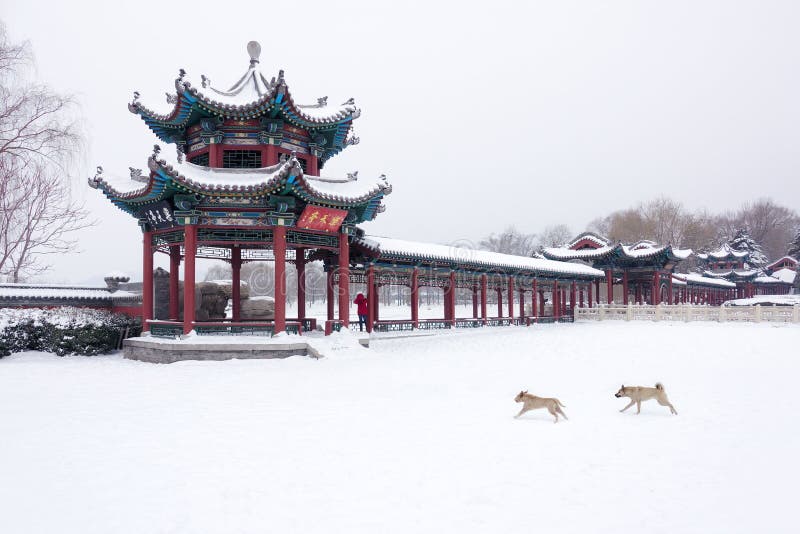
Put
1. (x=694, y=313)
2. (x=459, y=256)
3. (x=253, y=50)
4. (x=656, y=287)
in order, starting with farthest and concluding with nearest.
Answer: (x=656, y=287) → (x=694, y=313) → (x=459, y=256) → (x=253, y=50)

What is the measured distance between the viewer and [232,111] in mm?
14602

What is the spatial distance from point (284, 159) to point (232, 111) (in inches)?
95.1

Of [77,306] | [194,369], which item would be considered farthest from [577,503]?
[77,306]

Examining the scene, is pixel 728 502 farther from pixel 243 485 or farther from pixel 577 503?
pixel 243 485

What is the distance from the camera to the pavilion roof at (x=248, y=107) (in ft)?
47.0

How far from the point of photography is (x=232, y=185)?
44.6ft

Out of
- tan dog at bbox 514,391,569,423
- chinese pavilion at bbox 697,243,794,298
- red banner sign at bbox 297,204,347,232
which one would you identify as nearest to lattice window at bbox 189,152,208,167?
red banner sign at bbox 297,204,347,232

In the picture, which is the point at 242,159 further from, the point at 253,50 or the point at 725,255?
the point at 725,255

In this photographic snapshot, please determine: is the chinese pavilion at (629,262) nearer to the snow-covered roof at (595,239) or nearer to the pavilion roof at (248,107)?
the snow-covered roof at (595,239)

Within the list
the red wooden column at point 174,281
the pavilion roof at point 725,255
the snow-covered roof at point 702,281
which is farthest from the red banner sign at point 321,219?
the pavilion roof at point 725,255

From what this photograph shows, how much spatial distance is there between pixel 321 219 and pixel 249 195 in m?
2.22

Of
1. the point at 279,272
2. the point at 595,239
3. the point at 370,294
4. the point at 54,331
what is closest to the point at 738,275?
the point at 595,239

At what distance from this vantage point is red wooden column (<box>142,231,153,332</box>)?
15.5 metres

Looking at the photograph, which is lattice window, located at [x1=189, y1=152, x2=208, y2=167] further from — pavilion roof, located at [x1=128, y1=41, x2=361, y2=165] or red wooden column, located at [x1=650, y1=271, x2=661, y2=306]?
red wooden column, located at [x1=650, y1=271, x2=661, y2=306]
